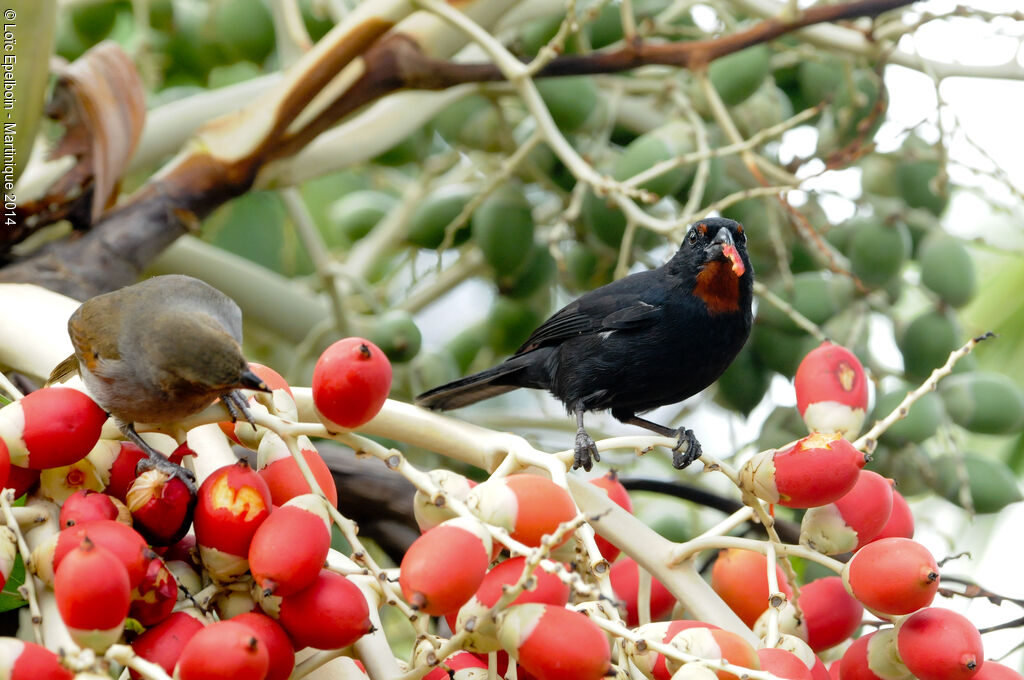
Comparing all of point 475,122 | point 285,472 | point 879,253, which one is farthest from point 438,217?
Answer: point 285,472

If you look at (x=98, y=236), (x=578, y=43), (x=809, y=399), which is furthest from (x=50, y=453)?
(x=578, y=43)

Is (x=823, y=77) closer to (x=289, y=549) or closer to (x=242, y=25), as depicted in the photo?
(x=242, y=25)

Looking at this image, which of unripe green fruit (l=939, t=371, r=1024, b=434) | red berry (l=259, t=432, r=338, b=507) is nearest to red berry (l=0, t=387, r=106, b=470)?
red berry (l=259, t=432, r=338, b=507)

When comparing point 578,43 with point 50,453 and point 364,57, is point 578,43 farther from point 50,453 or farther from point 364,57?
point 50,453

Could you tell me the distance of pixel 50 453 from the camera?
0.93m

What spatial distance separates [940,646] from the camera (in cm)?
97

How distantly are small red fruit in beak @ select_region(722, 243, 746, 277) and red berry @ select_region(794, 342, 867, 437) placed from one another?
0.72 m

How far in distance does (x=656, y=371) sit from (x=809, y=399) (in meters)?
0.84

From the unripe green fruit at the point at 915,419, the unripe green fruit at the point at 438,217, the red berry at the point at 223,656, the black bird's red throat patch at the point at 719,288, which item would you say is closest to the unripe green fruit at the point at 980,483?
the unripe green fruit at the point at 915,419

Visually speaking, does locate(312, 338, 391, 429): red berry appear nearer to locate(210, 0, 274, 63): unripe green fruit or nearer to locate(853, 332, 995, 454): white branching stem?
locate(853, 332, 995, 454): white branching stem

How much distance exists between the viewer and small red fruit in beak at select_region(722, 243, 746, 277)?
1868mm

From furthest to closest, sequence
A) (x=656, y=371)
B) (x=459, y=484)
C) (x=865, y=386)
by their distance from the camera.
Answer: (x=656, y=371), (x=865, y=386), (x=459, y=484)

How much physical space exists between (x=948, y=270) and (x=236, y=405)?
1.43 metres

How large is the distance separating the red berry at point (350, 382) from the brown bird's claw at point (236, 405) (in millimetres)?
103
